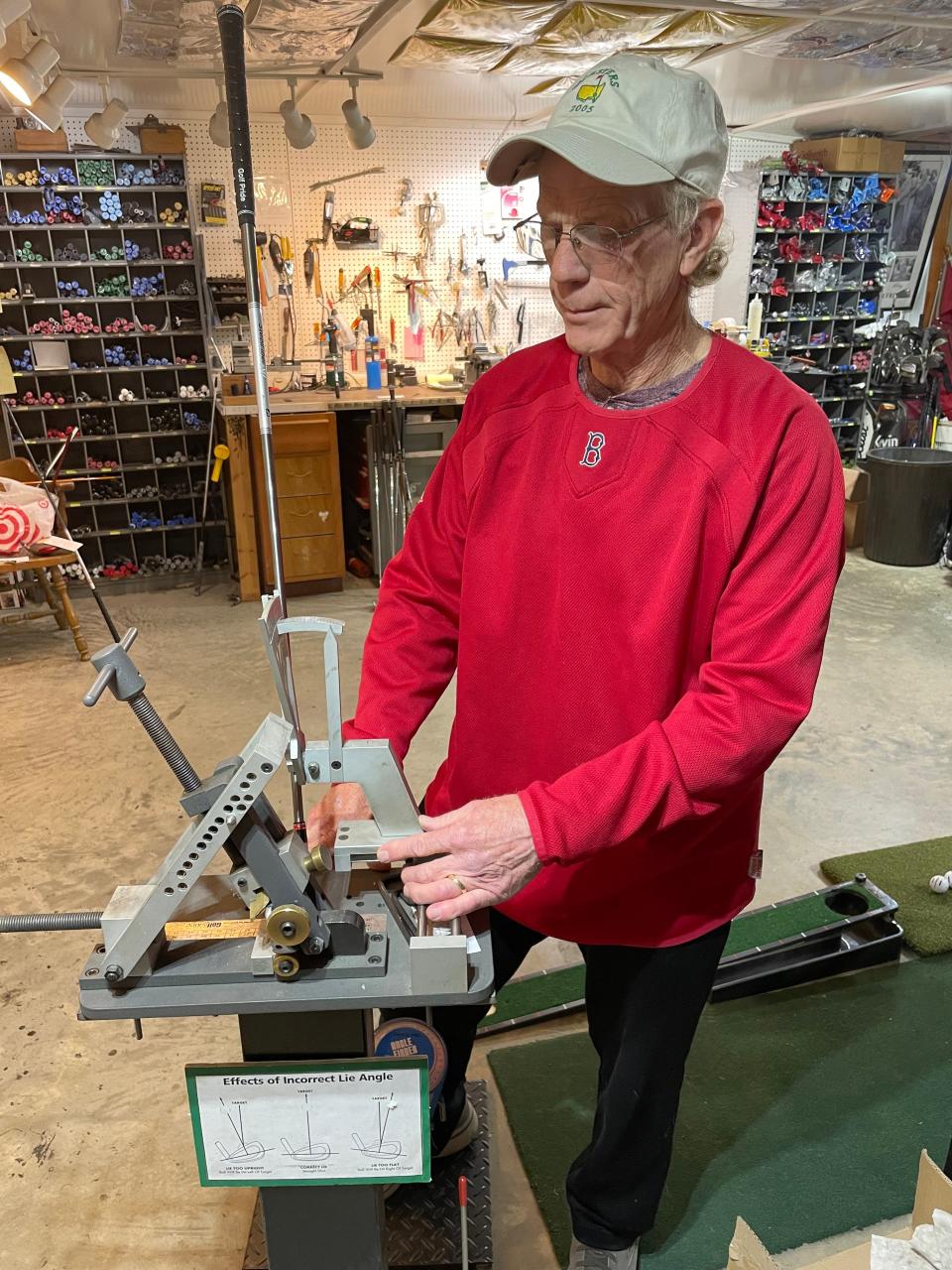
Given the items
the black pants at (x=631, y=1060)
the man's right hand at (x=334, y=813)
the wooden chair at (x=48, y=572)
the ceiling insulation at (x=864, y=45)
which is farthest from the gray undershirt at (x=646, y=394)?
→ the ceiling insulation at (x=864, y=45)

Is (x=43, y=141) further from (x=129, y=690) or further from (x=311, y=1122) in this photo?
(x=311, y=1122)

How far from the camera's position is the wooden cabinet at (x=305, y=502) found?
16.3 ft

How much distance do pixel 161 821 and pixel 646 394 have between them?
248cm

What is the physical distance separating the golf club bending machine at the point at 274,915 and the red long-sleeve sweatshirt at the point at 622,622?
19 cm

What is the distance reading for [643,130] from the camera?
3.45 ft

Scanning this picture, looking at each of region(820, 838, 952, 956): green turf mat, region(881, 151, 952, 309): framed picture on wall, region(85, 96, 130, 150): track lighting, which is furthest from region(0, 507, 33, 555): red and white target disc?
region(881, 151, 952, 309): framed picture on wall

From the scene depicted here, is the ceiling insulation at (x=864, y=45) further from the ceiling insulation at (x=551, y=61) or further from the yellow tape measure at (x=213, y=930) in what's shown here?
the yellow tape measure at (x=213, y=930)

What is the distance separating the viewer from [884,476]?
18.4 feet

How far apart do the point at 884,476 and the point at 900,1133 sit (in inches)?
172

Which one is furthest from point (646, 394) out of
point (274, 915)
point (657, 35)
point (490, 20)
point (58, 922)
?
point (657, 35)

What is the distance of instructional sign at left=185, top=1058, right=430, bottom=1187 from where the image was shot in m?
0.99

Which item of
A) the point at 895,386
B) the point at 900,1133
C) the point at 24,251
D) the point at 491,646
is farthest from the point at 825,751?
the point at 24,251

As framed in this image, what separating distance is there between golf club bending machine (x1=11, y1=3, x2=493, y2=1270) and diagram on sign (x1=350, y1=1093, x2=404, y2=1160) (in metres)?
0.06

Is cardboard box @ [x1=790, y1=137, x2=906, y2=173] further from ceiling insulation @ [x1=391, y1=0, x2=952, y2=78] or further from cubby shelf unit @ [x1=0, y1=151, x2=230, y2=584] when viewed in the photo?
cubby shelf unit @ [x1=0, y1=151, x2=230, y2=584]
